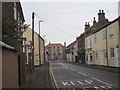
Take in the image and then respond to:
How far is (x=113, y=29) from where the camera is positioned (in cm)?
3256

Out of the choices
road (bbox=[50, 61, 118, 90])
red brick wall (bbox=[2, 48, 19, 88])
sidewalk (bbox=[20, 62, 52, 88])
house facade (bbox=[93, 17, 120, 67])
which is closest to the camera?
red brick wall (bbox=[2, 48, 19, 88])

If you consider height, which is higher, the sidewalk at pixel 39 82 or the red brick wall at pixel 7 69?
the red brick wall at pixel 7 69

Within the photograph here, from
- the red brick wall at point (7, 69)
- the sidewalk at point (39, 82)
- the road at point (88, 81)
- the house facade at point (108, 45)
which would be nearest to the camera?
the red brick wall at point (7, 69)

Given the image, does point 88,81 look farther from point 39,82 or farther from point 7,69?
point 7,69

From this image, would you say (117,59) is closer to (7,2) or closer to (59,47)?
(7,2)

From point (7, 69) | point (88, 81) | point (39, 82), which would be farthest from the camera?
point (88, 81)

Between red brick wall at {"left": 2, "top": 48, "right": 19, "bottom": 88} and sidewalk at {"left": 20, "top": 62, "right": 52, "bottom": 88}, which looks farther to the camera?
sidewalk at {"left": 20, "top": 62, "right": 52, "bottom": 88}

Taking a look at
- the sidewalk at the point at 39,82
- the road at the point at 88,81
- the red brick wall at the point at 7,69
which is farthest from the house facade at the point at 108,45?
the red brick wall at the point at 7,69

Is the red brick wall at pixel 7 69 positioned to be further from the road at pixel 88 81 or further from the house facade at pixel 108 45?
the house facade at pixel 108 45

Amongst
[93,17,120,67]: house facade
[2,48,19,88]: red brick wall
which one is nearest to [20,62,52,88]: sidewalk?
[2,48,19,88]: red brick wall

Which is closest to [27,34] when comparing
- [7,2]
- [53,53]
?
[7,2]

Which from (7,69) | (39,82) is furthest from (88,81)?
(7,69)

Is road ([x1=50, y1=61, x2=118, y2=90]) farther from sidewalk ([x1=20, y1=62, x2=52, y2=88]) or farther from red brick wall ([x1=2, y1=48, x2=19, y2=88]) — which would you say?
red brick wall ([x1=2, y1=48, x2=19, y2=88])

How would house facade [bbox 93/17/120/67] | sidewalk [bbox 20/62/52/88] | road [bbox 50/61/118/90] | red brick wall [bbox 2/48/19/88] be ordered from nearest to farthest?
1. red brick wall [bbox 2/48/19/88]
2. road [bbox 50/61/118/90]
3. sidewalk [bbox 20/62/52/88]
4. house facade [bbox 93/17/120/67]
